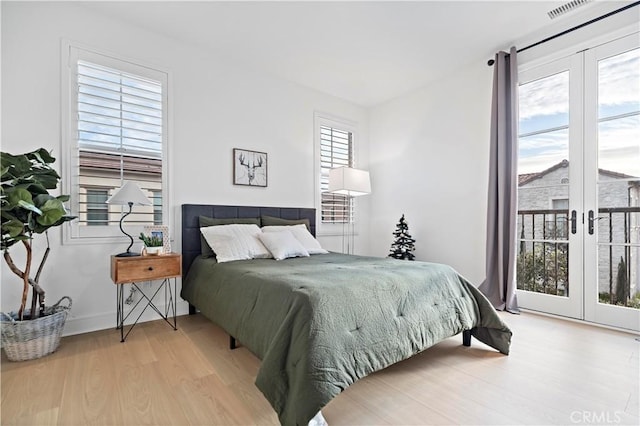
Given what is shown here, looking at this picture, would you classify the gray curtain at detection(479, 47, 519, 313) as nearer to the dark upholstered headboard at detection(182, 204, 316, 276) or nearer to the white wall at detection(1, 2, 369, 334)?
the white wall at detection(1, 2, 369, 334)

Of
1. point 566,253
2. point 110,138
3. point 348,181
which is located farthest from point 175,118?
point 566,253

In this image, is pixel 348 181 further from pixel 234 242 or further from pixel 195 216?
pixel 195 216

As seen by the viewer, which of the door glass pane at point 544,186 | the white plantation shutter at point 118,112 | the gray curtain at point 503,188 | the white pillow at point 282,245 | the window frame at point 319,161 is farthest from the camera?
the window frame at point 319,161

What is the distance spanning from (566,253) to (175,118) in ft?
13.4

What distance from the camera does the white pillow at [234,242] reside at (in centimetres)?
277

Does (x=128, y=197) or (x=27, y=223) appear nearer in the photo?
(x=27, y=223)

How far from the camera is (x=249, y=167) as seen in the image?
364 centimetres

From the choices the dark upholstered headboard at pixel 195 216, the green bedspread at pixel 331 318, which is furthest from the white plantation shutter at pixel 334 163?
the green bedspread at pixel 331 318

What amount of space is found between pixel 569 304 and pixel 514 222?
887 millimetres

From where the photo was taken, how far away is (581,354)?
7.05ft

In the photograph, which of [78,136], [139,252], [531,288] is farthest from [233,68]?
[531,288]

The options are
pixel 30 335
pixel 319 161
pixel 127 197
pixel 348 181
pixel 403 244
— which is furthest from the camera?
pixel 319 161

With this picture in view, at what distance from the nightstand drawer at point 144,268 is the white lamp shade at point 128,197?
446 mm

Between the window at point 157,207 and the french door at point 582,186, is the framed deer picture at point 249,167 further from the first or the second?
the french door at point 582,186
